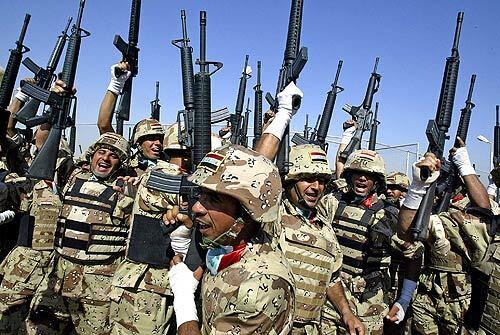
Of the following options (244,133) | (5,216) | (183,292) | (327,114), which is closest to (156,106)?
(244,133)

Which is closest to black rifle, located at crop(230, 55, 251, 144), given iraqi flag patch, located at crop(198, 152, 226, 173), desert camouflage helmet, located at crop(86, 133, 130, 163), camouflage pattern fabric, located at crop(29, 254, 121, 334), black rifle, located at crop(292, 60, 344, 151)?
black rifle, located at crop(292, 60, 344, 151)

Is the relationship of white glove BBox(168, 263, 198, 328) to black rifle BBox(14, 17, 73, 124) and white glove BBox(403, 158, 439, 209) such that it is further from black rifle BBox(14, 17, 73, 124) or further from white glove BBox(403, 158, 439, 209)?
black rifle BBox(14, 17, 73, 124)

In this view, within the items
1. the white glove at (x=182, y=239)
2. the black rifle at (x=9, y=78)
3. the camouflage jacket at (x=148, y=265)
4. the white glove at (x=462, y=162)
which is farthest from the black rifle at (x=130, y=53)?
the white glove at (x=462, y=162)

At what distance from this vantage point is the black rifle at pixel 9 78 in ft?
16.4

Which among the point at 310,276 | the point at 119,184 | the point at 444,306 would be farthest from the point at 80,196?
the point at 444,306

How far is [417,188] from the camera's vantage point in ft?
12.6

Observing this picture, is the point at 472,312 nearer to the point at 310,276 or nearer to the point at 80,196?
the point at 310,276

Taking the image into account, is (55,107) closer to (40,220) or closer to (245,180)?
(40,220)

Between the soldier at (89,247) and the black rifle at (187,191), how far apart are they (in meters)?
1.53

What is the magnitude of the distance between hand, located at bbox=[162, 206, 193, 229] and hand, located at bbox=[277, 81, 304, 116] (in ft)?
4.02

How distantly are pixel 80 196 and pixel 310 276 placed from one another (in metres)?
2.98

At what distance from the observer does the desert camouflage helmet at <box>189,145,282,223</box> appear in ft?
8.60

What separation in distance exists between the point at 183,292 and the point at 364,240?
2.80m

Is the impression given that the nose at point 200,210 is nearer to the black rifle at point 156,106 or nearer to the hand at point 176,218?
the hand at point 176,218
